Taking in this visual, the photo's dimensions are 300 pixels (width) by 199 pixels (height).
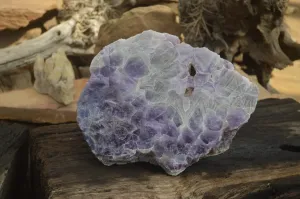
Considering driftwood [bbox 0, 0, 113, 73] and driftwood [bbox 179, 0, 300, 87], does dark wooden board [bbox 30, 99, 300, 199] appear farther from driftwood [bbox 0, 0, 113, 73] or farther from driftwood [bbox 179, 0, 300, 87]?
driftwood [bbox 0, 0, 113, 73]

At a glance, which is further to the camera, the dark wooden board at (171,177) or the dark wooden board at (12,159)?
the dark wooden board at (12,159)

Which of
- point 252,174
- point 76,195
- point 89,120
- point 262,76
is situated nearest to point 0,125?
point 89,120

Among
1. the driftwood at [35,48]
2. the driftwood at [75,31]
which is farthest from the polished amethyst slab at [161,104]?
the driftwood at [75,31]

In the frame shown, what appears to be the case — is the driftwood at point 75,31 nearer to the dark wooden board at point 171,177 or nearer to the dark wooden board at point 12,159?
the dark wooden board at point 12,159

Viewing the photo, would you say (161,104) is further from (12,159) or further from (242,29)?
(242,29)

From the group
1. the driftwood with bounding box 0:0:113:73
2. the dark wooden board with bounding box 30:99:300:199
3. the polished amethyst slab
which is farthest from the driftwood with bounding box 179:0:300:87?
the polished amethyst slab

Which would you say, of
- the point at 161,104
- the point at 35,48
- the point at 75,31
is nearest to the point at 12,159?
the point at 161,104

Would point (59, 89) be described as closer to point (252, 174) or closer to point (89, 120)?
point (89, 120)
